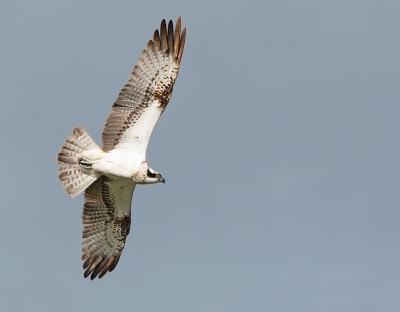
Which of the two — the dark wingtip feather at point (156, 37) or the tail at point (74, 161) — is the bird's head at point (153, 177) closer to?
the tail at point (74, 161)

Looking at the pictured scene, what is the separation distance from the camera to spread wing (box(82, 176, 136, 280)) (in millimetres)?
15328

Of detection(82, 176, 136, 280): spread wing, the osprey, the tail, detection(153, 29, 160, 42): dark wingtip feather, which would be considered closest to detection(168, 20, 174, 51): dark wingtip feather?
the osprey

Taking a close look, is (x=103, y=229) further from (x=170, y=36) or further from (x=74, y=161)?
(x=170, y=36)

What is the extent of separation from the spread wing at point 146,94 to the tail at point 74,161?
60 centimetres

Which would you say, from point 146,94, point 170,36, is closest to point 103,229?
point 146,94

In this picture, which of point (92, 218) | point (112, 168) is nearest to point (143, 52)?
point (112, 168)

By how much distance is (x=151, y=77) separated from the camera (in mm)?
14641

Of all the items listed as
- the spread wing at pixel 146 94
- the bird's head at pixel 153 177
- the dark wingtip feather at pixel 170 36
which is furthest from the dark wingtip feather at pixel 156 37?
the bird's head at pixel 153 177

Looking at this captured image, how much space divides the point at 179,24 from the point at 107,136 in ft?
9.21

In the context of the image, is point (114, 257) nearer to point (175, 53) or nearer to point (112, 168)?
point (112, 168)

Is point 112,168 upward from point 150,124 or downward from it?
downward

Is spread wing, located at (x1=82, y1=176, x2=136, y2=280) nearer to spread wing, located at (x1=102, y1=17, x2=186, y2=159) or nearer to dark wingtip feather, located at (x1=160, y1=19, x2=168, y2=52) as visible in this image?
spread wing, located at (x1=102, y1=17, x2=186, y2=159)

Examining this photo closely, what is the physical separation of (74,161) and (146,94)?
2.16m

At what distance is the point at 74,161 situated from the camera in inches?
588
